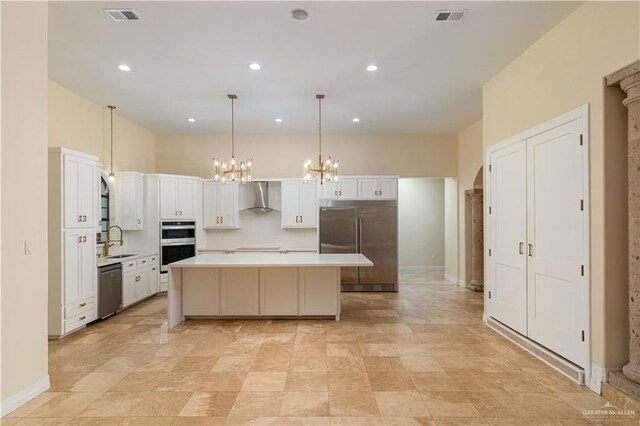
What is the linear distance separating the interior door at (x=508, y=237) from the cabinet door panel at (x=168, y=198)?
5.51 meters

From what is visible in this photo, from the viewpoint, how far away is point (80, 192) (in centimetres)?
455

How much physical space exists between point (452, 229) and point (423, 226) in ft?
5.87

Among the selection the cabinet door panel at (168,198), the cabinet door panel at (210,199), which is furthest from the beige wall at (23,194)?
the cabinet door panel at (210,199)

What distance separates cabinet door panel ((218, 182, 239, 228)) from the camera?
7.41 meters

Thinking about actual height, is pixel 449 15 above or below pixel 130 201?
above

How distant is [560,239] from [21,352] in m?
4.73

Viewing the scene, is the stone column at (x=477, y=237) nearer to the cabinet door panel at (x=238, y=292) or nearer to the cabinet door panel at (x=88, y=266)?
the cabinet door panel at (x=238, y=292)

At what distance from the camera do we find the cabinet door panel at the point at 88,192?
4.58 m

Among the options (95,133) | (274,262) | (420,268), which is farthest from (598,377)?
(95,133)

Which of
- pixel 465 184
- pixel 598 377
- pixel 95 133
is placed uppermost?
pixel 95 133

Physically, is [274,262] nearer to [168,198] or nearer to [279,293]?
[279,293]

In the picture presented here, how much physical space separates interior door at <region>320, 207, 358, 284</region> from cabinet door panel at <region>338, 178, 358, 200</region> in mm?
251

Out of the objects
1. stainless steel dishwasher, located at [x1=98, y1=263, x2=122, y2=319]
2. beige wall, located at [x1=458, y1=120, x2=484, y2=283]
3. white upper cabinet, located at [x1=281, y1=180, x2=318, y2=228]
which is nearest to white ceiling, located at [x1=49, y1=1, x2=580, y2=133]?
beige wall, located at [x1=458, y1=120, x2=484, y2=283]

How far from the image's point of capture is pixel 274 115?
6359 millimetres
